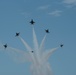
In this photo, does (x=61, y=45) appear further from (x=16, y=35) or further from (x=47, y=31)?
(x=16, y=35)

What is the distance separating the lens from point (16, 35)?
121 metres

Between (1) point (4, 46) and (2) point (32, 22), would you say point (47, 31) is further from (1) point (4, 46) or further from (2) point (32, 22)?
(1) point (4, 46)

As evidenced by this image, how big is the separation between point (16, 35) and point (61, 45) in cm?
2136

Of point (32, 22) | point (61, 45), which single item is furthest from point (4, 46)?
point (61, 45)

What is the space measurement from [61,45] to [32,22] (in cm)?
1745

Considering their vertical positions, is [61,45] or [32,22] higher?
[32,22]

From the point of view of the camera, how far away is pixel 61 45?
404ft

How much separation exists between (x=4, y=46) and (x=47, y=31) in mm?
21849

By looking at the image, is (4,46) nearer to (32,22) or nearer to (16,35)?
(16,35)

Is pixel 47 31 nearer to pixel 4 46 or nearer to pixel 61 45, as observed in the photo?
pixel 61 45

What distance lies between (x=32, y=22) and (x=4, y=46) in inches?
715

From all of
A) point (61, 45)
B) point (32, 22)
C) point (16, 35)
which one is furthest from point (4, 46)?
point (61, 45)

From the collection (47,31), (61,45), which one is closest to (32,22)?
(47,31)

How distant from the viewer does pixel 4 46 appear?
124750 mm
